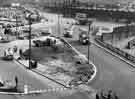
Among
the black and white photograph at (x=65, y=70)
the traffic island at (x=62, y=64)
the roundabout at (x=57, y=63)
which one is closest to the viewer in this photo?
the black and white photograph at (x=65, y=70)

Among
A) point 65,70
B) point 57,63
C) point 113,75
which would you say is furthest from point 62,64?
point 113,75

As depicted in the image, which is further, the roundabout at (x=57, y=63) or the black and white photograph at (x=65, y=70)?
the roundabout at (x=57, y=63)

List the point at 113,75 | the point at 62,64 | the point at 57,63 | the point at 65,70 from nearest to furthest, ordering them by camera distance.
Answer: the point at 113,75 → the point at 65,70 → the point at 62,64 → the point at 57,63

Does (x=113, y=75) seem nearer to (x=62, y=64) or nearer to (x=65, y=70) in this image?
(x=65, y=70)

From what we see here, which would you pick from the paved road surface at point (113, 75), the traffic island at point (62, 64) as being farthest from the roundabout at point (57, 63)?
the paved road surface at point (113, 75)

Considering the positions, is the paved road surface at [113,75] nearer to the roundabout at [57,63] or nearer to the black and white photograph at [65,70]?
the black and white photograph at [65,70]

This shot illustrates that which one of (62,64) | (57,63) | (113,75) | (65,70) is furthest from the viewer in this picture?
(57,63)

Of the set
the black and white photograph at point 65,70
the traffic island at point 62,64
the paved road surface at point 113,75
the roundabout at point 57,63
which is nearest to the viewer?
the black and white photograph at point 65,70

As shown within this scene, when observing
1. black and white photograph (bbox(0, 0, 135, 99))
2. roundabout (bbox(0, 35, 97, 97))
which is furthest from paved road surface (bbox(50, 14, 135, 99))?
roundabout (bbox(0, 35, 97, 97))

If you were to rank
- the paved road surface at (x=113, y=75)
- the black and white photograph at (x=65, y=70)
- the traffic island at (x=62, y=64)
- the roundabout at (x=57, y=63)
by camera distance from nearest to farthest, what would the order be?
1. the black and white photograph at (x=65, y=70)
2. the paved road surface at (x=113, y=75)
3. the traffic island at (x=62, y=64)
4. the roundabout at (x=57, y=63)

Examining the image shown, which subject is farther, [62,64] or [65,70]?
[62,64]

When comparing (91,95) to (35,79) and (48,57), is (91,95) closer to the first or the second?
(35,79)

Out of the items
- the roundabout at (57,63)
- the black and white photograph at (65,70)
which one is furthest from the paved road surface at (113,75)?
the roundabout at (57,63)

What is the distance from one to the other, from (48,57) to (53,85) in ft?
31.4
